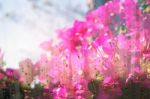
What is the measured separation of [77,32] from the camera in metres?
2.40

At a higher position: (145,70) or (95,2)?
(95,2)

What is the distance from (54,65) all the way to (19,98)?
15.1 inches

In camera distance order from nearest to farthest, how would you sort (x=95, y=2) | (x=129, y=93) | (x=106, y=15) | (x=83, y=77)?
1. (x=129, y=93)
2. (x=83, y=77)
3. (x=106, y=15)
4. (x=95, y=2)

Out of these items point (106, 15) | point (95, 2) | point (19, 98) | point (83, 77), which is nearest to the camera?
point (83, 77)

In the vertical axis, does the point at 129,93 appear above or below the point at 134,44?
below

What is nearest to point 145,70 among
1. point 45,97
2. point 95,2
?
point 45,97

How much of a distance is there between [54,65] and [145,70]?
573mm

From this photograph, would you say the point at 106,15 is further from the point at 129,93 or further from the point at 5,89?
the point at 5,89

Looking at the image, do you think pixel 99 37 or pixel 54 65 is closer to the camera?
pixel 99 37

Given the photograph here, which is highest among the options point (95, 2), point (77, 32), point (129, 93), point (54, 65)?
point (95, 2)

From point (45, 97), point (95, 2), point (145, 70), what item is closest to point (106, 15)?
point (145, 70)

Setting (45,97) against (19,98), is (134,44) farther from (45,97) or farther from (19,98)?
(19,98)

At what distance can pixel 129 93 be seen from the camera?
82.0 inches

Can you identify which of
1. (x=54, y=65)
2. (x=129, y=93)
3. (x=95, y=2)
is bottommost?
(x=129, y=93)
